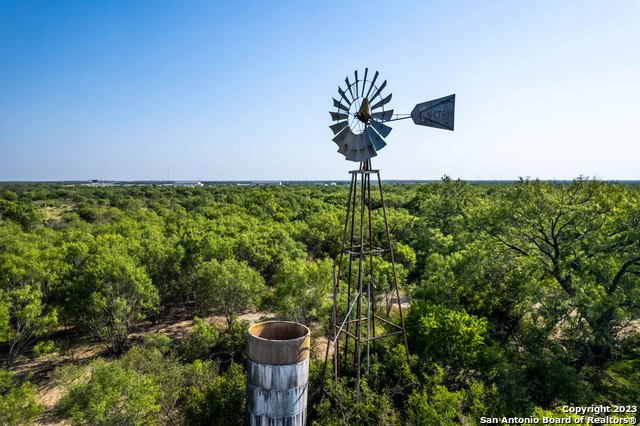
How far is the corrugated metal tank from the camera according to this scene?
11.0 meters

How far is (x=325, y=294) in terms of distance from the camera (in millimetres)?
20469

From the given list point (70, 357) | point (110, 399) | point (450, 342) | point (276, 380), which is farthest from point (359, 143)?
point (70, 357)

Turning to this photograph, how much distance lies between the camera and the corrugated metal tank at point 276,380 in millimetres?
10992

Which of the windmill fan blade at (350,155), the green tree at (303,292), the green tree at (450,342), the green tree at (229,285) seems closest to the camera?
the windmill fan blade at (350,155)

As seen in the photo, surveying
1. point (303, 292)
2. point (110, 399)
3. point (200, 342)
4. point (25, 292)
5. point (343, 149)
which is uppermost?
point (343, 149)

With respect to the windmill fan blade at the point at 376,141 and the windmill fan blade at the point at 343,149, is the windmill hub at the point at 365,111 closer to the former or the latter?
the windmill fan blade at the point at 376,141

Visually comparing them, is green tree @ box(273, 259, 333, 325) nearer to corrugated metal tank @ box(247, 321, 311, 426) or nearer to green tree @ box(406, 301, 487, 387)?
green tree @ box(406, 301, 487, 387)

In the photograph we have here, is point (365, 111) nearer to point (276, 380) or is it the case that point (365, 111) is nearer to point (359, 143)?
point (359, 143)

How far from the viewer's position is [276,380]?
11.0m

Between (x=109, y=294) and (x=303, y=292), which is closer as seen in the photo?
(x=109, y=294)

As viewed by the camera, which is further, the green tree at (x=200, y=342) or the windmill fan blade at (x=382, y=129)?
the green tree at (x=200, y=342)

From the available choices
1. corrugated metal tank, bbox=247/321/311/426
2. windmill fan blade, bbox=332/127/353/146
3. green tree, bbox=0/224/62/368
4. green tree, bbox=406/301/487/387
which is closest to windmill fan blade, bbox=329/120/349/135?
windmill fan blade, bbox=332/127/353/146

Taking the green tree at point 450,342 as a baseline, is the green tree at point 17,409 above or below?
below

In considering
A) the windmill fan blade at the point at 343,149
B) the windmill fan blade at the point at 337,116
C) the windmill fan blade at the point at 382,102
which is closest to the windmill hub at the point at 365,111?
the windmill fan blade at the point at 382,102
